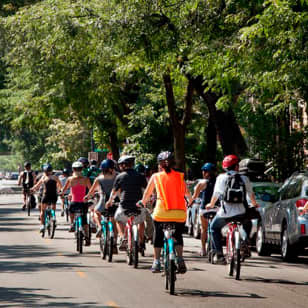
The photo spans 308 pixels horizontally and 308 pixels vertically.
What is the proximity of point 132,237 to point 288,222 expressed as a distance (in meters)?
3.18

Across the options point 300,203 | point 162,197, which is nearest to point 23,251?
point 300,203

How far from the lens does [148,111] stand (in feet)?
130

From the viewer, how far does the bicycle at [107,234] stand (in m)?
17.0

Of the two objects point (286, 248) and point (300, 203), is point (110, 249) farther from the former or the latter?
point (300, 203)

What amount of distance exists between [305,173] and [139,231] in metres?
3.30

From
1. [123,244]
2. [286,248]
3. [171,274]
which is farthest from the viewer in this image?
[286,248]

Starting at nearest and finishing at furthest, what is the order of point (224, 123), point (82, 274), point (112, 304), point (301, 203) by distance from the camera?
point (112, 304) → point (82, 274) → point (301, 203) → point (224, 123)

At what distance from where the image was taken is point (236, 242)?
13773 millimetres

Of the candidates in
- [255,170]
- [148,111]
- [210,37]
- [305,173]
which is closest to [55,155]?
[148,111]

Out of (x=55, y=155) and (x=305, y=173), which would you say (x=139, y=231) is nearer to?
(x=305, y=173)

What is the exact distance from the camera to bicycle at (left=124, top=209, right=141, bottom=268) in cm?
1560

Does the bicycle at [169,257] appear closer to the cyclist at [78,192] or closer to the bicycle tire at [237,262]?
the bicycle tire at [237,262]

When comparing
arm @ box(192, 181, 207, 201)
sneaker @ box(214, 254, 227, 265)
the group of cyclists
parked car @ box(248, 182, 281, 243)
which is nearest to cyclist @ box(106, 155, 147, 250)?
the group of cyclists

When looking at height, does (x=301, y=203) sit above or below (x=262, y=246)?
above
